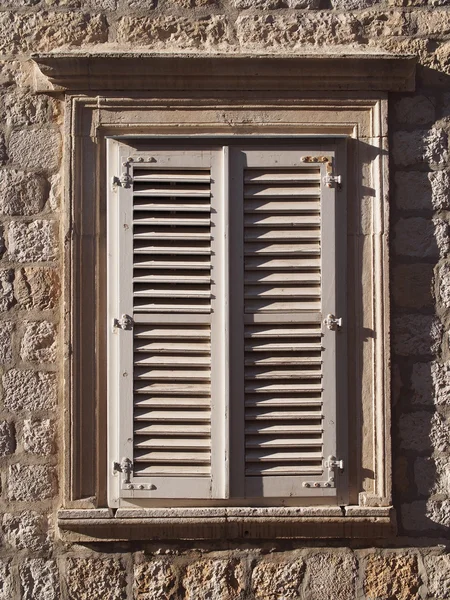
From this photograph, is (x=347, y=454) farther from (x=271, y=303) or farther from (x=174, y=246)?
(x=174, y=246)

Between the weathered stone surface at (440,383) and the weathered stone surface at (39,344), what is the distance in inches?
70.2

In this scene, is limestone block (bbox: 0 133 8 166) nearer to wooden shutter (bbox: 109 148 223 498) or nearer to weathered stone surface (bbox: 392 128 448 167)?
wooden shutter (bbox: 109 148 223 498)

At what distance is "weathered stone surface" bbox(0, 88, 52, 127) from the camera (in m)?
3.56

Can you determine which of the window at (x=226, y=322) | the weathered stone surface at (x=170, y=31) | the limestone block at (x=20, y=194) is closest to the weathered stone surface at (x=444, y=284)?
the window at (x=226, y=322)

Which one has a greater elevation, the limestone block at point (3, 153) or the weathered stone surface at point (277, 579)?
the limestone block at point (3, 153)

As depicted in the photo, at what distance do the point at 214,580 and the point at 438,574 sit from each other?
1045 millimetres

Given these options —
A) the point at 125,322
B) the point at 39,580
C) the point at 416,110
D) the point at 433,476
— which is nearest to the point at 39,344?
the point at 125,322

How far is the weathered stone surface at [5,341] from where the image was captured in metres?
3.52

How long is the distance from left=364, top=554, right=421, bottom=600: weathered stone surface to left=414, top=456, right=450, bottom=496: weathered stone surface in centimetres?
33

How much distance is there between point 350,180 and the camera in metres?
3.53

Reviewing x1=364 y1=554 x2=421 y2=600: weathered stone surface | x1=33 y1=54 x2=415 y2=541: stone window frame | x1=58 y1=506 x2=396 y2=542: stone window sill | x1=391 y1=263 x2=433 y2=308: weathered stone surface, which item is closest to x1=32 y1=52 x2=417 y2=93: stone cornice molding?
x1=33 y1=54 x2=415 y2=541: stone window frame

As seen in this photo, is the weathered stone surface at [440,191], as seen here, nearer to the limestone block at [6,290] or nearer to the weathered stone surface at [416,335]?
the weathered stone surface at [416,335]

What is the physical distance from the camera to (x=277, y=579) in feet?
11.4

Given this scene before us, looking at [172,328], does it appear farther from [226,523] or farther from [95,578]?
[95,578]
